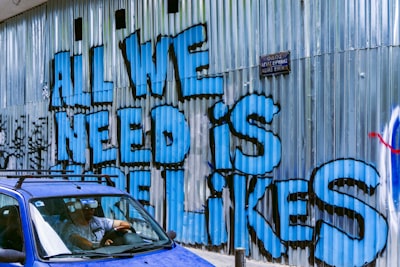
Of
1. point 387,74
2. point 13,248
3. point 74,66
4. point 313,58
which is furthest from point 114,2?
point 13,248

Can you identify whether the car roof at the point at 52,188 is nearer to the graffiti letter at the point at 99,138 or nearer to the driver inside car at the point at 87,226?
the driver inside car at the point at 87,226

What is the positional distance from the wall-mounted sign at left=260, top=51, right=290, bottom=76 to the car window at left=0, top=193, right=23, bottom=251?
4.88 meters

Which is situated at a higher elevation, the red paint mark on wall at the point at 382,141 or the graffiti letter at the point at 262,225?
the red paint mark on wall at the point at 382,141

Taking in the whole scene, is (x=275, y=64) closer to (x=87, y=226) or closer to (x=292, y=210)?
(x=292, y=210)

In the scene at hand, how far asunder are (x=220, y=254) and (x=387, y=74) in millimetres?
4302

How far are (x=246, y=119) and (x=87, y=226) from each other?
178 inches

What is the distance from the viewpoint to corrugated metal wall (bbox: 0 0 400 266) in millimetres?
7188

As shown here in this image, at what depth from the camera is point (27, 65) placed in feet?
51.1

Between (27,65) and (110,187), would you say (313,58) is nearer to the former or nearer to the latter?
(110,187)

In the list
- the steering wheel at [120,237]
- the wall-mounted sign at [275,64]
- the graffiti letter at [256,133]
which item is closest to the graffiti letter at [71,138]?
the graffiti letter at [256,133]

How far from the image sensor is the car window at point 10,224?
14.8ft

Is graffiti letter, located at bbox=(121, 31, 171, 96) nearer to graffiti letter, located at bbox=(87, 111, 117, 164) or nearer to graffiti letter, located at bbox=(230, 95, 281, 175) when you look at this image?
graffiti letter, located at bbox=(87, 111, 117, 164)

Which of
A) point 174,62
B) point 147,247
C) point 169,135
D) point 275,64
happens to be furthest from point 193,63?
point 147,247

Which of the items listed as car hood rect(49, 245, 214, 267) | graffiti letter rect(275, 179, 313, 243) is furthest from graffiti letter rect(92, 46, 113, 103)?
car hood rect(49, 245, 214, 267)
